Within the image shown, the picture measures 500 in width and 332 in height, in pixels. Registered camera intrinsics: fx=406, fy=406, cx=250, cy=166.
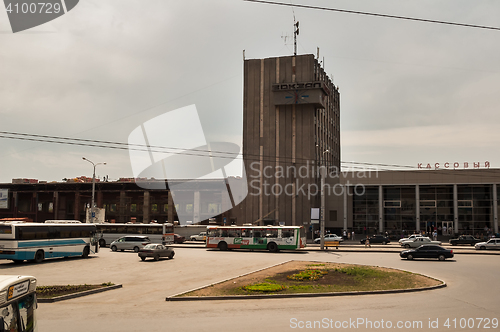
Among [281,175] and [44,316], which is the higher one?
[281,175]

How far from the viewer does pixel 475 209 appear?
68.3 metres

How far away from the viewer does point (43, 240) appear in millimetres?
29625

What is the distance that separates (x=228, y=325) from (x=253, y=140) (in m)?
66.9

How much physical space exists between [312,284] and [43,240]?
21.2 meters

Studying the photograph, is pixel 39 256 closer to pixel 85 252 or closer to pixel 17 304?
pixel 85 252

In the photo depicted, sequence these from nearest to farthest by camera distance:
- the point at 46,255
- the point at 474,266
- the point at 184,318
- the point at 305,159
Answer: the point at 184,318 → the point at 474,266 → the point at 46,255 → the point at 305,159

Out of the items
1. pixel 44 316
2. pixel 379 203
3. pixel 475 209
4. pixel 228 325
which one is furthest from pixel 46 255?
pixel 475 209

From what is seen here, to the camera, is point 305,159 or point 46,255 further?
point 305,159

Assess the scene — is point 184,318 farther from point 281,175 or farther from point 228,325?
point 281,175

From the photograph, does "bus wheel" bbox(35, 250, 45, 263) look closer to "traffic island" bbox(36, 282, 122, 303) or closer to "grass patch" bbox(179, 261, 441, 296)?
"traffic island" bbox(36, 282, 122, 303)

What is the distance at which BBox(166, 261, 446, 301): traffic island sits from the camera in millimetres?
15892

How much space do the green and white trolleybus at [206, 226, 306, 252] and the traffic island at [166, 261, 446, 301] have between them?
58.2ft

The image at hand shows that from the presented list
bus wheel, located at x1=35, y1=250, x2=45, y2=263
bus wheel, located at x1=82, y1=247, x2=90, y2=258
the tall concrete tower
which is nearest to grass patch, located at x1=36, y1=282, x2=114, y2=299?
bus wheel, located at x1=35, y1=250, x2=45, y2=263

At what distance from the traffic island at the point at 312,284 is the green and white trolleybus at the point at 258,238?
17751 mm
